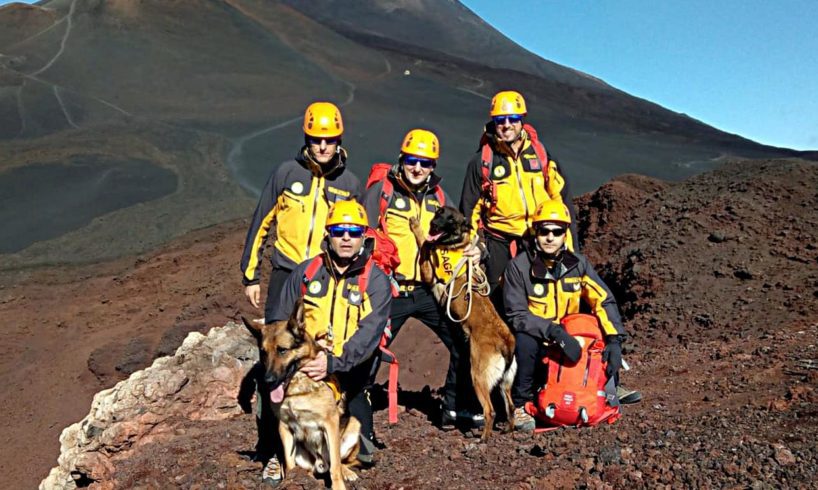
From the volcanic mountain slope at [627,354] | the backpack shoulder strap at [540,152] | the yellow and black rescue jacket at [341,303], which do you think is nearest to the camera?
the volcanic mountain slope at [627,354]

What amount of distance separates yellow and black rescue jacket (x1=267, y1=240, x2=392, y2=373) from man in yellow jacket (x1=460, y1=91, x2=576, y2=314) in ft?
4.56

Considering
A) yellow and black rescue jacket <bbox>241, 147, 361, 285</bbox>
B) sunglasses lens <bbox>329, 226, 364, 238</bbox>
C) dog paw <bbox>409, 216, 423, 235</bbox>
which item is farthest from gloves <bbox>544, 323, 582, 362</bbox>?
yellow and black rescue jacket <bbox>241, 147, 361, 285</bbox>

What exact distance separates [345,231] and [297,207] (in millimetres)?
918

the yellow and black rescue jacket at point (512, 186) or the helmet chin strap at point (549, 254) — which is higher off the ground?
the yellow and black rescue jacket at point (512, 186)

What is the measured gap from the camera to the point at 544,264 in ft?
18.0

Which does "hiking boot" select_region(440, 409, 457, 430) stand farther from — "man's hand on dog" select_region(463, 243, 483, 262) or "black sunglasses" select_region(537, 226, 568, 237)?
"black sunglasses" select_region(537, 226, 568, 237)

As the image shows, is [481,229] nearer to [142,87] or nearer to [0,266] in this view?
[0,266]

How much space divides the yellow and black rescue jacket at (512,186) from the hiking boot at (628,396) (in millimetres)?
1439

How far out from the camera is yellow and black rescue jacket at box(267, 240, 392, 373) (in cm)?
A: 473

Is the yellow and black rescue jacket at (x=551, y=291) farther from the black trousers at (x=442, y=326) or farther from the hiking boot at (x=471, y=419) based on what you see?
the hiking boot at (x=471, y=419)

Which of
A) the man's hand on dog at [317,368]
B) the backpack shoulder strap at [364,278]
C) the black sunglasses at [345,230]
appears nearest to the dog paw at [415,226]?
Result: the backpack shoulder strap at [364,278]

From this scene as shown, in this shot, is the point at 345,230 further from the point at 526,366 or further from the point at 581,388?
the point at 581,388

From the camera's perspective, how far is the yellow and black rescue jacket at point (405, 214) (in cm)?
565

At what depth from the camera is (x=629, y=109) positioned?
1416 inches
